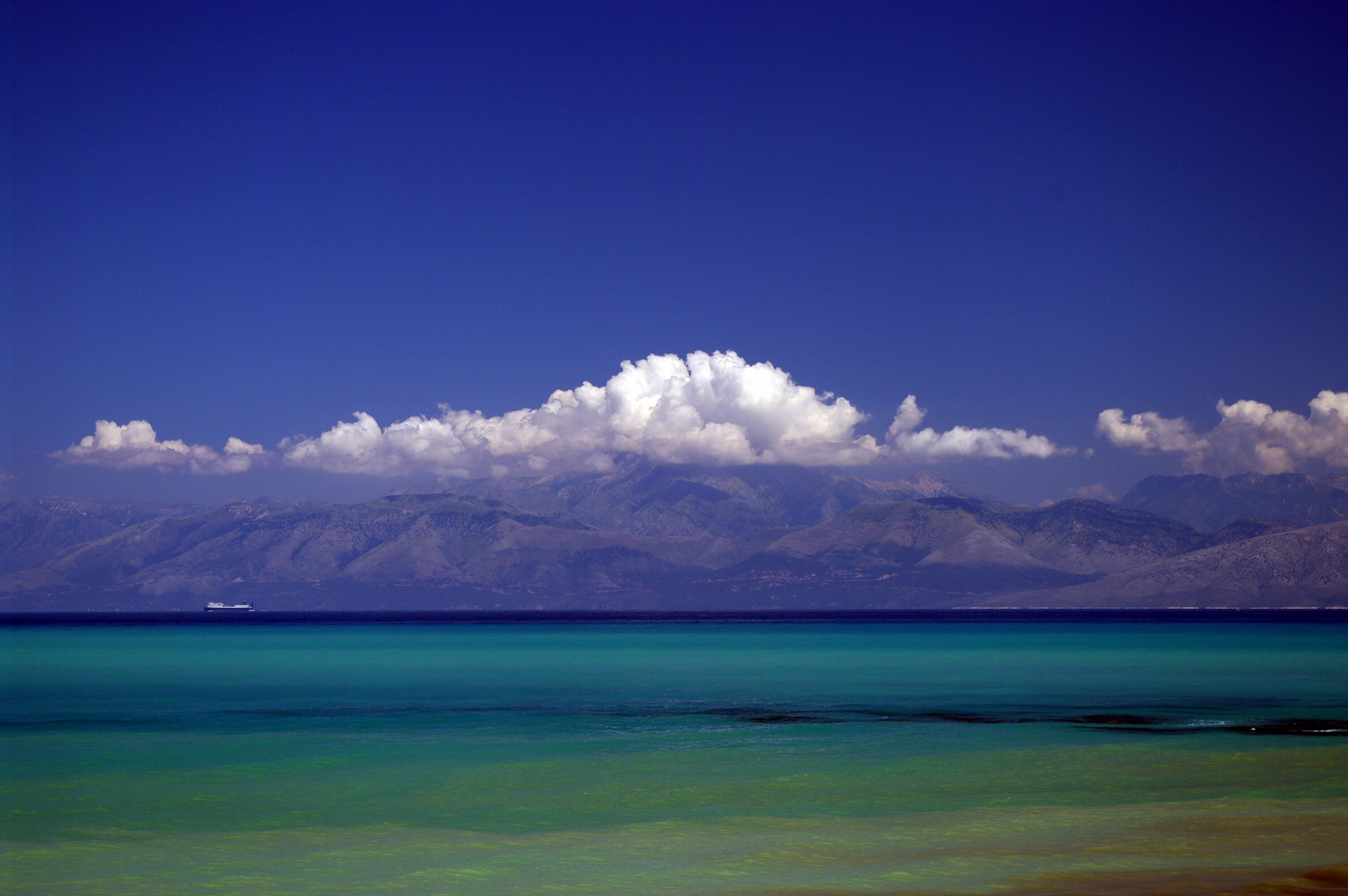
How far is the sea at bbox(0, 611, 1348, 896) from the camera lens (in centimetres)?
1655

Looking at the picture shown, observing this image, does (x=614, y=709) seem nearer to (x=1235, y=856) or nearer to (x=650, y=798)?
(x=650, y=798)

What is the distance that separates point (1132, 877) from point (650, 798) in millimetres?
9994

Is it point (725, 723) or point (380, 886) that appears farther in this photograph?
point (725, 723)

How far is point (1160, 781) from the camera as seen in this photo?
23.5 meters

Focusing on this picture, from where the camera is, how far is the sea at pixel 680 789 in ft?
54.3

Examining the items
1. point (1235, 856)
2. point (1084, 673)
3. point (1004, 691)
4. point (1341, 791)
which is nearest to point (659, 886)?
point (1235, 856)

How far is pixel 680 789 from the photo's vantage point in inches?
937

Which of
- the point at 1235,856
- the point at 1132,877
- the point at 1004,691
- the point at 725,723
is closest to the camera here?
the point at 1132,877

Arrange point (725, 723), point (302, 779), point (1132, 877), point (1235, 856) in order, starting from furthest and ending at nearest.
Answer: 1. point (725, 723)
2. point (302, 779)
3. point (1235, 856)
4. point (1132, 877)

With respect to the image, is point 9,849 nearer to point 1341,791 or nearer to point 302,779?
point 302,779

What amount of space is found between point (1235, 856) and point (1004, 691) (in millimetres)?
32421

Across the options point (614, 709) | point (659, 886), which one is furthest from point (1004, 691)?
point (659, 886)

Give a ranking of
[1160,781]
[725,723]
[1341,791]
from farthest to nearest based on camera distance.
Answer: [725,723]
[1160,781]
[1341,791]

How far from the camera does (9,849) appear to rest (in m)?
18.7
